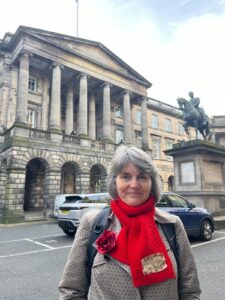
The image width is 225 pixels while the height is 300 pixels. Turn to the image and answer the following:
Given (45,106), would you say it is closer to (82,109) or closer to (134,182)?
(82,109)

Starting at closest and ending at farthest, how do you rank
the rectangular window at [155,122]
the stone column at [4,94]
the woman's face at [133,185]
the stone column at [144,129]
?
the woman's face at [133,185], the stone column at [4,94], the stone column at [144,129], the rectangular window at [155,122]

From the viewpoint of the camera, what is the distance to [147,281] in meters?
1.53

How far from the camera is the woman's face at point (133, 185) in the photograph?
1860mm

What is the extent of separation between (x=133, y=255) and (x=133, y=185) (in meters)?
0.50

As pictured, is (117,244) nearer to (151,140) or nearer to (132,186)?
(132,186)

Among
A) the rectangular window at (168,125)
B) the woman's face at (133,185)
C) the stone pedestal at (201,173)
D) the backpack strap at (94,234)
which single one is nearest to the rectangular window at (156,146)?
the rectangular window at (168,125)

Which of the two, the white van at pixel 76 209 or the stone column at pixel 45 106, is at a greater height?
the stone column at pixel 45 106

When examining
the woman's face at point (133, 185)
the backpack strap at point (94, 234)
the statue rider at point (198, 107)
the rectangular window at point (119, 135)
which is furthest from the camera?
the rectangular window at point (119, 135)

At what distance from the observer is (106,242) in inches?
63.8

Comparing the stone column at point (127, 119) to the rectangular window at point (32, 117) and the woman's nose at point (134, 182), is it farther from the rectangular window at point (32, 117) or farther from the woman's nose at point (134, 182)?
the woman's nose at point (134, 182)

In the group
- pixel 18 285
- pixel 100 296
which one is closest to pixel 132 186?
pixel 100 296

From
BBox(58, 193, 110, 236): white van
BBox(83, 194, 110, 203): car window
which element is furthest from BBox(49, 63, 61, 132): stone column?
BBox(58, 193, 110, 236): white van

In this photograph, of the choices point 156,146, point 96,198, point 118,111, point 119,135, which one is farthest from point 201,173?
point 156,146

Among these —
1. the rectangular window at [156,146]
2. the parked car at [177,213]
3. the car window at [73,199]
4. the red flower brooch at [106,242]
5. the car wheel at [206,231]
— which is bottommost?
the car wheel at [206,231]
